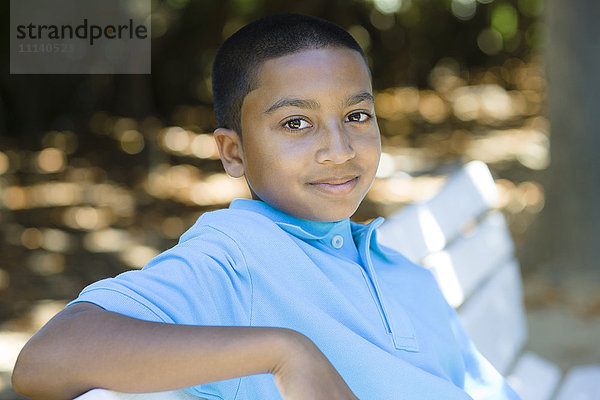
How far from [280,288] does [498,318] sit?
1.48 meters

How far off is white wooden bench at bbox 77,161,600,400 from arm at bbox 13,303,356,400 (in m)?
1.28

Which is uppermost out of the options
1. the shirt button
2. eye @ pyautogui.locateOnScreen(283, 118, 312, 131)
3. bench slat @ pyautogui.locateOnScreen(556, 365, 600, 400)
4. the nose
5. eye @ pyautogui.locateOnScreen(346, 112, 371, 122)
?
eye @ pyautogui.locateOnScreen(346, 112, 371, 122)

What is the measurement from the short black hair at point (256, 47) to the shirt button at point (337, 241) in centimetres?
31

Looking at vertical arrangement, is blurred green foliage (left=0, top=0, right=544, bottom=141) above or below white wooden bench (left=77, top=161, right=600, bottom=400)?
above

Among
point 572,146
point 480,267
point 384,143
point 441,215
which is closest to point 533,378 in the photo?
point 480,267

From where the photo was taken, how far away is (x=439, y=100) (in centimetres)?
1516

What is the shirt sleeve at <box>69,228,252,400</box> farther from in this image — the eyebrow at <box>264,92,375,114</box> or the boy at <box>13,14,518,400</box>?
the eyebrow at <box>264,92,375,114</box>

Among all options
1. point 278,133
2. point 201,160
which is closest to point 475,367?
point 278,133

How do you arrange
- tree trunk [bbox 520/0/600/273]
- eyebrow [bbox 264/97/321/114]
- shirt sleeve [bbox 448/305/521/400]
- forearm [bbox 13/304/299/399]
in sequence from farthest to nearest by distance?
1. tree trunk [bbox 520/0/600/273]
2. shirt sleeve [bbox 448/305/521/400]
3. eyebrow [bbox 264/97/321/114]
4. forearm [bbox 13/304/299/399]

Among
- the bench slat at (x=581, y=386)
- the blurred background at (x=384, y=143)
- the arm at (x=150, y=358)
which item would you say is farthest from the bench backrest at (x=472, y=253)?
the blurred background at (x=384, y=143)

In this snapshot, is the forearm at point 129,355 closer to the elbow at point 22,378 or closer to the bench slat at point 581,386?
the elbow at point 22,378

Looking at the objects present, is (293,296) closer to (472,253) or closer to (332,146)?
(332,146)

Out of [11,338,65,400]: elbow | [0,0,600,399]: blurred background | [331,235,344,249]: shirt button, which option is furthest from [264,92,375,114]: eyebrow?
[0,0,600,399]: blurred background

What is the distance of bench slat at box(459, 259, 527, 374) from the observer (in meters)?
2.54
